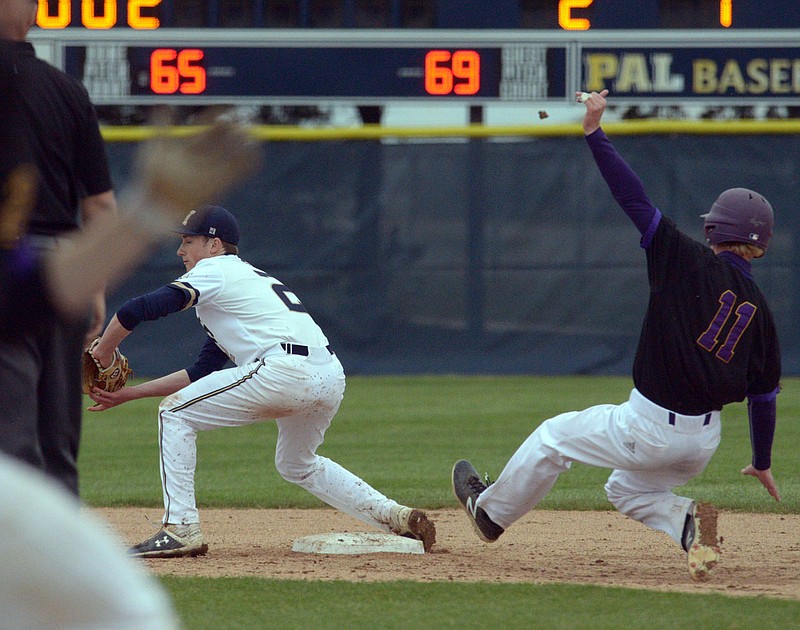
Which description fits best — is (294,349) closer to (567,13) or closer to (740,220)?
(740,220)

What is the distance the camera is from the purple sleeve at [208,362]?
5.34 metres

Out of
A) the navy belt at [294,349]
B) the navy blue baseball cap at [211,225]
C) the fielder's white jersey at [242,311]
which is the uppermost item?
the navy blue baseball cap at [211,225]

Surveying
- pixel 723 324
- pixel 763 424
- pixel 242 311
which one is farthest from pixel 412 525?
pixel 723 324

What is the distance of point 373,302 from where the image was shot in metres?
13.5

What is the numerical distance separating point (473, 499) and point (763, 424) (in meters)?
1.13

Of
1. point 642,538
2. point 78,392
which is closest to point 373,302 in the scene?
point 642,538

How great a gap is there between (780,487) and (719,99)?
20.6 ft

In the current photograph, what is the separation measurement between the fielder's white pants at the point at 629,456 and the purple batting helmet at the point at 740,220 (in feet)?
2.04

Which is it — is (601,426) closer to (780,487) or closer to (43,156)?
(43,156)

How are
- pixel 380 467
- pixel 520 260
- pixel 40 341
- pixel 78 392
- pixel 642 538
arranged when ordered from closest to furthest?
1. pixel 40 341
2. pixel 78 392
3. pixel 642 538
4. pixel 380 467
5. pixel 520 260

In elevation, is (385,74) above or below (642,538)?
above

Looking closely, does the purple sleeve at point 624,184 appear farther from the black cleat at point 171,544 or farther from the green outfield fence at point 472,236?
the green outfield fence at point 472,236

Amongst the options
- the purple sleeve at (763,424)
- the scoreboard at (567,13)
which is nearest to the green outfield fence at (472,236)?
the scoreboard at (567,13)

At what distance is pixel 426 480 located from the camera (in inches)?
285
